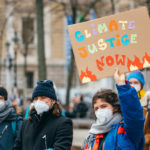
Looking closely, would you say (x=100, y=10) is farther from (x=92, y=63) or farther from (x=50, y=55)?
(x=92, y=63)

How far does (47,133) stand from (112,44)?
3.69 feet

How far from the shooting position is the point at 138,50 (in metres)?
3.93

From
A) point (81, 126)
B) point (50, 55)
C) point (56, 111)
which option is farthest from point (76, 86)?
point (56, 111)

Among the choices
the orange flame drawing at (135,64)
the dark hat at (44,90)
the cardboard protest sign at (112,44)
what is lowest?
the dark hat at (44,90)

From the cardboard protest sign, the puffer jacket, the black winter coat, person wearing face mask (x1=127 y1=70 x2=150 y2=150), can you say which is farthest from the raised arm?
person wearing face mask (x1=127 y1=70 x2=150 y2=150)

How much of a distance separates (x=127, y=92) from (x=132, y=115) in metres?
0.20

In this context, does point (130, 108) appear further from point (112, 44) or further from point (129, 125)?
point (112, 44)

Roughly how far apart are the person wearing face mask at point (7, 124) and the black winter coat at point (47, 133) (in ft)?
2.09

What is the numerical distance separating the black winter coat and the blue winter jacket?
0.63 meters

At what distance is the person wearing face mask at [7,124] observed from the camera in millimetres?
4949

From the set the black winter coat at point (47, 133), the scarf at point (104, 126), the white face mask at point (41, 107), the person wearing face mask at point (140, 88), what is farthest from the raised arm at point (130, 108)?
the person wearing face mask at point (140, 88)

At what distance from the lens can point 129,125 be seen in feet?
11.2

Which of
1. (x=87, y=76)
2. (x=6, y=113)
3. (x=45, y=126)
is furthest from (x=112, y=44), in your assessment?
(x=6, y=113)

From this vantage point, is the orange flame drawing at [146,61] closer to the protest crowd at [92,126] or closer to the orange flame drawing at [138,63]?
the orange flame drawing at [138,63]
